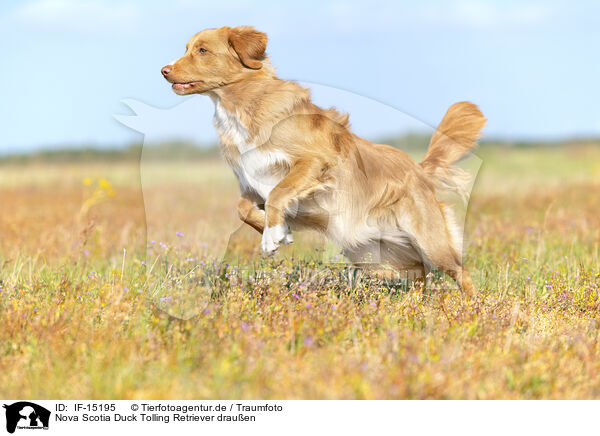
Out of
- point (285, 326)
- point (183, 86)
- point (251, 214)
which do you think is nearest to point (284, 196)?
point (251, 214)

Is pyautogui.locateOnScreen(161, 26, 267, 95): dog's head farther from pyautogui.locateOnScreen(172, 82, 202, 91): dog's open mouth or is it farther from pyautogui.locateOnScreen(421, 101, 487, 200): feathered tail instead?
pyautogui.locateOnScreen(421, 101, 487, 200): feathered tail

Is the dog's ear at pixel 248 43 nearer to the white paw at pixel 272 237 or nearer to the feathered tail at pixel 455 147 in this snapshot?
the white paw at pixel 272 237

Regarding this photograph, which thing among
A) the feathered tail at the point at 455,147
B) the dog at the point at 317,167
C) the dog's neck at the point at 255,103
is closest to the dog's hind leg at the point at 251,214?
the dog at the point at 317,167

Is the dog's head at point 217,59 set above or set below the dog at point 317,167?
above

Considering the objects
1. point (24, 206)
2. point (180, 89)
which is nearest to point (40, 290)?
point (180, 89)

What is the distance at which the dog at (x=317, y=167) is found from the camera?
4098 mm

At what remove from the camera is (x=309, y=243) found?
5.98 metres

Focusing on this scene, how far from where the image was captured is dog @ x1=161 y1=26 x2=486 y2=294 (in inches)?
161

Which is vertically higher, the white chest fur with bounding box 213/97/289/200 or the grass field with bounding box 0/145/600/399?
the white chest fur with bounding box 213/97/289/200

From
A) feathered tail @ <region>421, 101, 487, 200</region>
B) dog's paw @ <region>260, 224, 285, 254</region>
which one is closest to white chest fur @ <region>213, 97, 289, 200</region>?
dog's paw @ <region>260, 224, 285, 254</region>

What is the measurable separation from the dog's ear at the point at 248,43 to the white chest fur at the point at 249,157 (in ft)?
1.12
